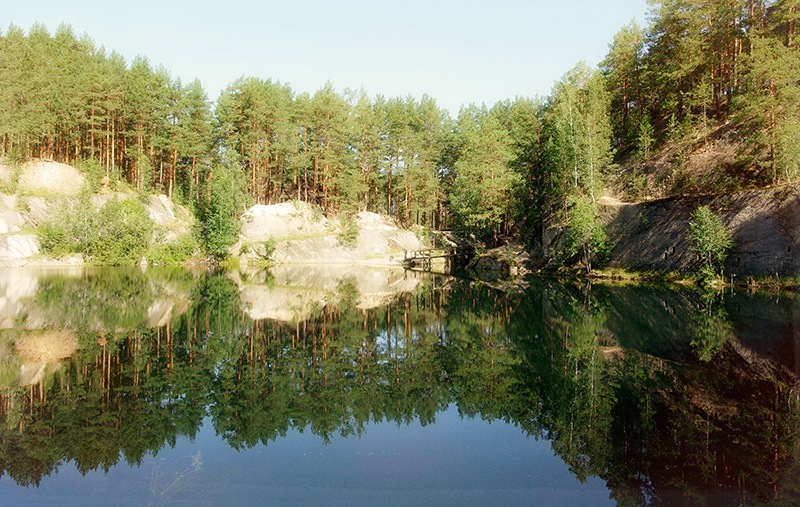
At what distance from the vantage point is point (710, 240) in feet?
125

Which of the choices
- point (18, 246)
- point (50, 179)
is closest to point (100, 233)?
point (18, 246)

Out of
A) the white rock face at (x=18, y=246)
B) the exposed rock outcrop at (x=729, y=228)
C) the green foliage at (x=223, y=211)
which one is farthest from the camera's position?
the green foliage at (x=223, y=211)

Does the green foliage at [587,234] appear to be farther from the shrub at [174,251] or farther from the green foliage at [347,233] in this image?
the shrub at [174,251]

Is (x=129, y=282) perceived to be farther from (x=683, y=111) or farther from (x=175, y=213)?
(x=683, y=111)

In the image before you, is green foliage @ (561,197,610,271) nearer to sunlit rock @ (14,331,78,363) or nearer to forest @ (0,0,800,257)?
forest @ (0,0,800,257)

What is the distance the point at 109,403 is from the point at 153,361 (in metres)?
4.06

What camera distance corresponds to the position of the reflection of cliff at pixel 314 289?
2819 cm

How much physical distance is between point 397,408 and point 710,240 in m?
35.4

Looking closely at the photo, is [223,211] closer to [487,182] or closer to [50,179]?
[50,179]

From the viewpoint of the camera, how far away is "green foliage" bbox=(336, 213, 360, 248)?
6850 cm

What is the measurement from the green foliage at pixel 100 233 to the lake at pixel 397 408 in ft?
124

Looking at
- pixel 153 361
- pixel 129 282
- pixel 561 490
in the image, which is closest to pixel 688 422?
pixel 561 490

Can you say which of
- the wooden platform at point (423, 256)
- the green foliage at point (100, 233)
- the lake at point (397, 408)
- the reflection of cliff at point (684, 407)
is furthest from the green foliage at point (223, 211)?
the reflection of cliff at point (684, 407)

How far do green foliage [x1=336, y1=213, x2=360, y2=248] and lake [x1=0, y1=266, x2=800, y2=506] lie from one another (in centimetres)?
A: 4311
